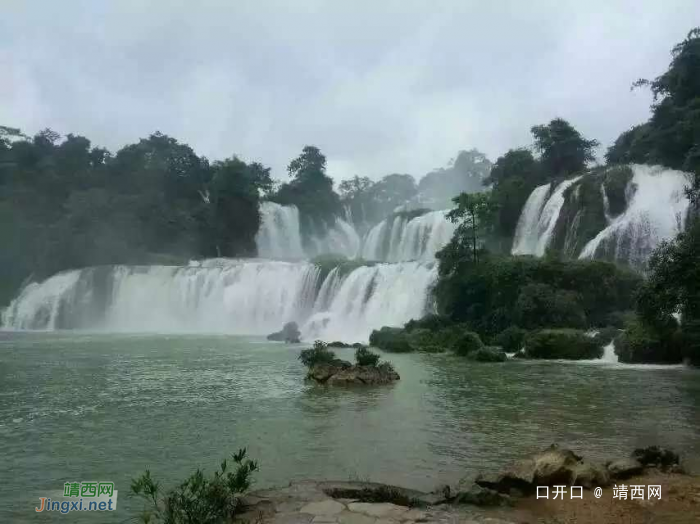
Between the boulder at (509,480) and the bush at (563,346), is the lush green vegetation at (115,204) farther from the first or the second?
the boulder at (509,480)

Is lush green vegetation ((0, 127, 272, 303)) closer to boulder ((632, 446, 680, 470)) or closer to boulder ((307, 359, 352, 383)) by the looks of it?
boulder ((307, 359, 352, 383))

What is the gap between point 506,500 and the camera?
524cm

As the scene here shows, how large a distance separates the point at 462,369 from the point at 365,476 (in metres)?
9.79

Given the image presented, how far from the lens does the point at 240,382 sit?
43.6 feet

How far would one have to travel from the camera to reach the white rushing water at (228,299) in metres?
27.7

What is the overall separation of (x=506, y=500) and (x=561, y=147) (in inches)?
1370

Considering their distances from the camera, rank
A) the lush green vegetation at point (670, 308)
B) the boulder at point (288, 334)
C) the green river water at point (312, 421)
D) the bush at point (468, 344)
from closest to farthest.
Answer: the green river water at point (312, 421) < the lush green vegetation at point (670, 308) < the bush at point (468, 344) < the boulder at point (288, 334)

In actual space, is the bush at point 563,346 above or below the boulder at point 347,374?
above

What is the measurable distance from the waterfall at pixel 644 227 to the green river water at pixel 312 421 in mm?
9365

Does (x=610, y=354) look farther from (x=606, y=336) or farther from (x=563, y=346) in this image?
(x=563, y=346)

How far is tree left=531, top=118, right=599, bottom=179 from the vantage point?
121 feet

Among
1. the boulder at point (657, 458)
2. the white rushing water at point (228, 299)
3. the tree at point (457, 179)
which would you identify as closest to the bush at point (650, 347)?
the boulder at point (657, 458)

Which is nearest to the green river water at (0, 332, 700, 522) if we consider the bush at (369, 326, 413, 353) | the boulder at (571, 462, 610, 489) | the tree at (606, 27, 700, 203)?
the boulder at (571, 462, 610, 489)

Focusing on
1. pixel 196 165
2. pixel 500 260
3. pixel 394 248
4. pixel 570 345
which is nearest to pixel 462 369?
pixel 570 345
